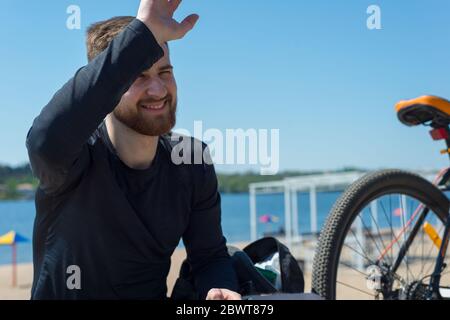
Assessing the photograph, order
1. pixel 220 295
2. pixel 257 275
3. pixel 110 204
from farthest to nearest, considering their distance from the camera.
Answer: pixel 257 275 < pixel 110 204 < pixel 220 295

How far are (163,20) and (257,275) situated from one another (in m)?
0.91

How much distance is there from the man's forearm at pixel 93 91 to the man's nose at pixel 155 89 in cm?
28

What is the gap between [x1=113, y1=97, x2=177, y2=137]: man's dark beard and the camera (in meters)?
1.71

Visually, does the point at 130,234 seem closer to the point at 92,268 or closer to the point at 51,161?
the point at 92,268

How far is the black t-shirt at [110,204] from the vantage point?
1399 millimetres

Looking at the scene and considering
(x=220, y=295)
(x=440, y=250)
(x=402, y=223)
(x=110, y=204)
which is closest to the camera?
(x=220, y=295)

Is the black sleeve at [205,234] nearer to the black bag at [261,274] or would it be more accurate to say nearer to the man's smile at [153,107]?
the black bag at [261,274]

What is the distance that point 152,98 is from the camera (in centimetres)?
172

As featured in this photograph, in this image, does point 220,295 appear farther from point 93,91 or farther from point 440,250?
point 440,250

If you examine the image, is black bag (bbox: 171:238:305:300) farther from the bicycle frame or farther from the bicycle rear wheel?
the bicycle frame

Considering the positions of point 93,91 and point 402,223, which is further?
point 402,223

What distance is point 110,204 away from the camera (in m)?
1.69

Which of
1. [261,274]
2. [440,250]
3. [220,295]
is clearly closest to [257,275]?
[261,274]

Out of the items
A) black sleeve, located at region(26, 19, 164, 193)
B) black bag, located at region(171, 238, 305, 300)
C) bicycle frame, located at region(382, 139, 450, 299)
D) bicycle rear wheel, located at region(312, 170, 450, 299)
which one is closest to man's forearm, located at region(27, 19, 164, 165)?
black sleeve, located at region(26, 19, 164, 193)
